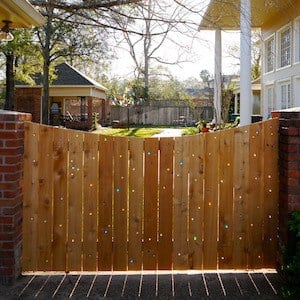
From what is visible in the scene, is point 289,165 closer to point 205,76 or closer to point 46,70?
point 46,70

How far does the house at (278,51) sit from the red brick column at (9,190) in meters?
9.90

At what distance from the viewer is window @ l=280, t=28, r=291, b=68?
16.1 metres

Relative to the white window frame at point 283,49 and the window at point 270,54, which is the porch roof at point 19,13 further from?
the window at point 270,54

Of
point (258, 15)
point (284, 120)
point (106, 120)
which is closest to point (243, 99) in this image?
point (258, 15)

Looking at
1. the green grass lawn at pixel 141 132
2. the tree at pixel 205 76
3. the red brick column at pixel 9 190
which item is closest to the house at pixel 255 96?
the green grass lawn at pixel 141 132

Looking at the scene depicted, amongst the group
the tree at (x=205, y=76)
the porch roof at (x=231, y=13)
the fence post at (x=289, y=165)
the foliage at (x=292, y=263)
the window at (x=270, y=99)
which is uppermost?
the tree at (x=205, y=76)

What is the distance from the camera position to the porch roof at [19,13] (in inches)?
213

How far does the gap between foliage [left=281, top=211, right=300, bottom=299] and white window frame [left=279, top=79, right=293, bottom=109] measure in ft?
41.3

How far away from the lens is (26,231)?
13.3 ft

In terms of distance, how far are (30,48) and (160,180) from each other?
18197mm

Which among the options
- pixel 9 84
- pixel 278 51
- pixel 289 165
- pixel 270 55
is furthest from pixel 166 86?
pixel 289 165

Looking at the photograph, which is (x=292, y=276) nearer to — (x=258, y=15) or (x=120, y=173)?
(x=120, y=173)

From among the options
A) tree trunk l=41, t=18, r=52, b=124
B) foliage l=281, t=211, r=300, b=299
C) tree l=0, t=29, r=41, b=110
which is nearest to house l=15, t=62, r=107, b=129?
tree trunk l=41, t=18, r=52, b=124

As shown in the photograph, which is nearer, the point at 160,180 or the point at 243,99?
the point at 160,180
